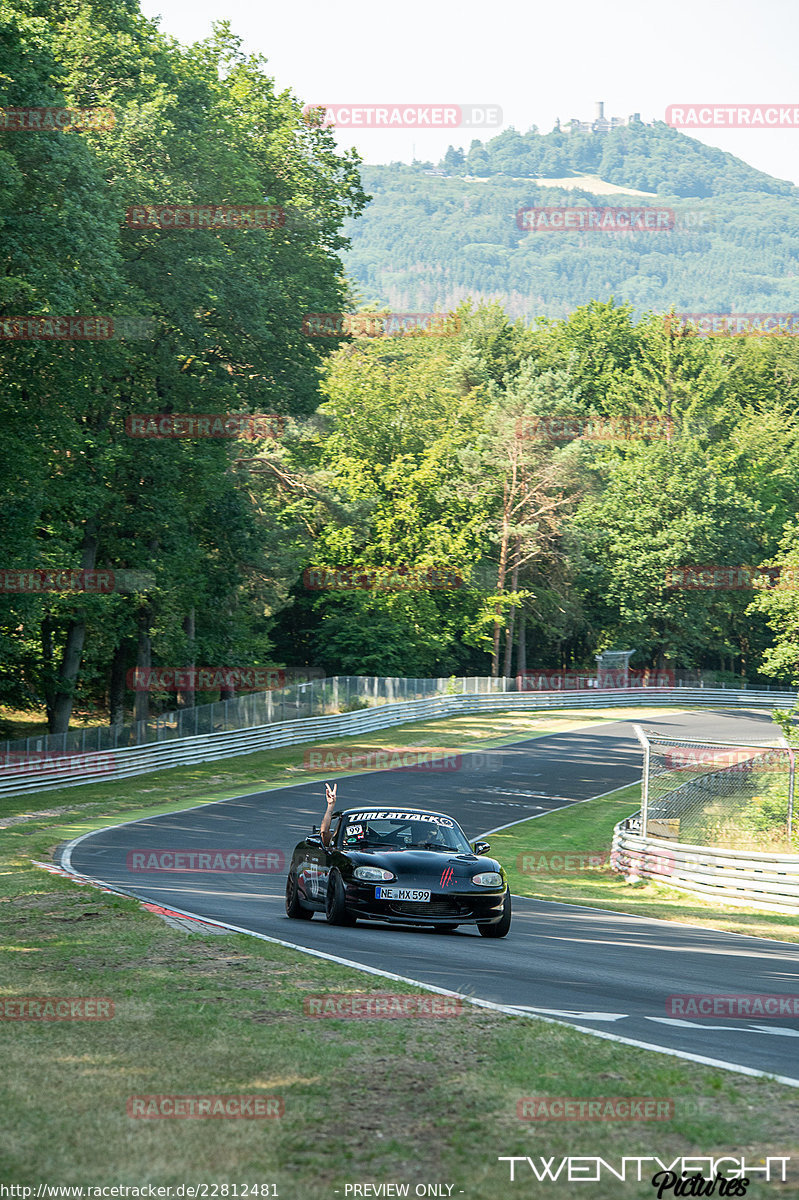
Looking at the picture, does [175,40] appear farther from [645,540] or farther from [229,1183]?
[645,540]

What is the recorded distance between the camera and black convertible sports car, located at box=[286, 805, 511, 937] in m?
13.3

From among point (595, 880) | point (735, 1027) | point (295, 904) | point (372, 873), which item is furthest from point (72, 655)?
point (735, 1027)

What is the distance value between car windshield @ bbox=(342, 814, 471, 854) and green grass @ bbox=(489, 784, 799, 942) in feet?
14.5

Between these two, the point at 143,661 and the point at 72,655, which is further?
the point at 143,661

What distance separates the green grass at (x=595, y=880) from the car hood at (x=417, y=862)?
15.0 ft

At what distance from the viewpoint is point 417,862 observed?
13.5 meters

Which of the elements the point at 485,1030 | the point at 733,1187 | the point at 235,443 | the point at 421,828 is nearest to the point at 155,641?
the point at 235,443

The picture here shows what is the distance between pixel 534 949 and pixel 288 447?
52.0 metres

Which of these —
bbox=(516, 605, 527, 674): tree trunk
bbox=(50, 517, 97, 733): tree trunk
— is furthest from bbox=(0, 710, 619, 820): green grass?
bbox=(516, 605, 527, 674): tree trunk

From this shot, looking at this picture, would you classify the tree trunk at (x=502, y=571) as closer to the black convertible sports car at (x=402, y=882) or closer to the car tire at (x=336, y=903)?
the black convertible sports car at (x=402, y=882)

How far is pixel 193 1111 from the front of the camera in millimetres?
5723

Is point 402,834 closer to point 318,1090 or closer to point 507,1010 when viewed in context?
point 507,1010

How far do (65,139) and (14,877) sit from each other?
712 inches

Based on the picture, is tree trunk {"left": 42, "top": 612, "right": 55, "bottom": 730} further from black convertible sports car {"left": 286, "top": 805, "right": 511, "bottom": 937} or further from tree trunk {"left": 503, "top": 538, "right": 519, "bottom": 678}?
tree trunk {"left": 503, "top": 538, "right": 519, "bottom": 678}
